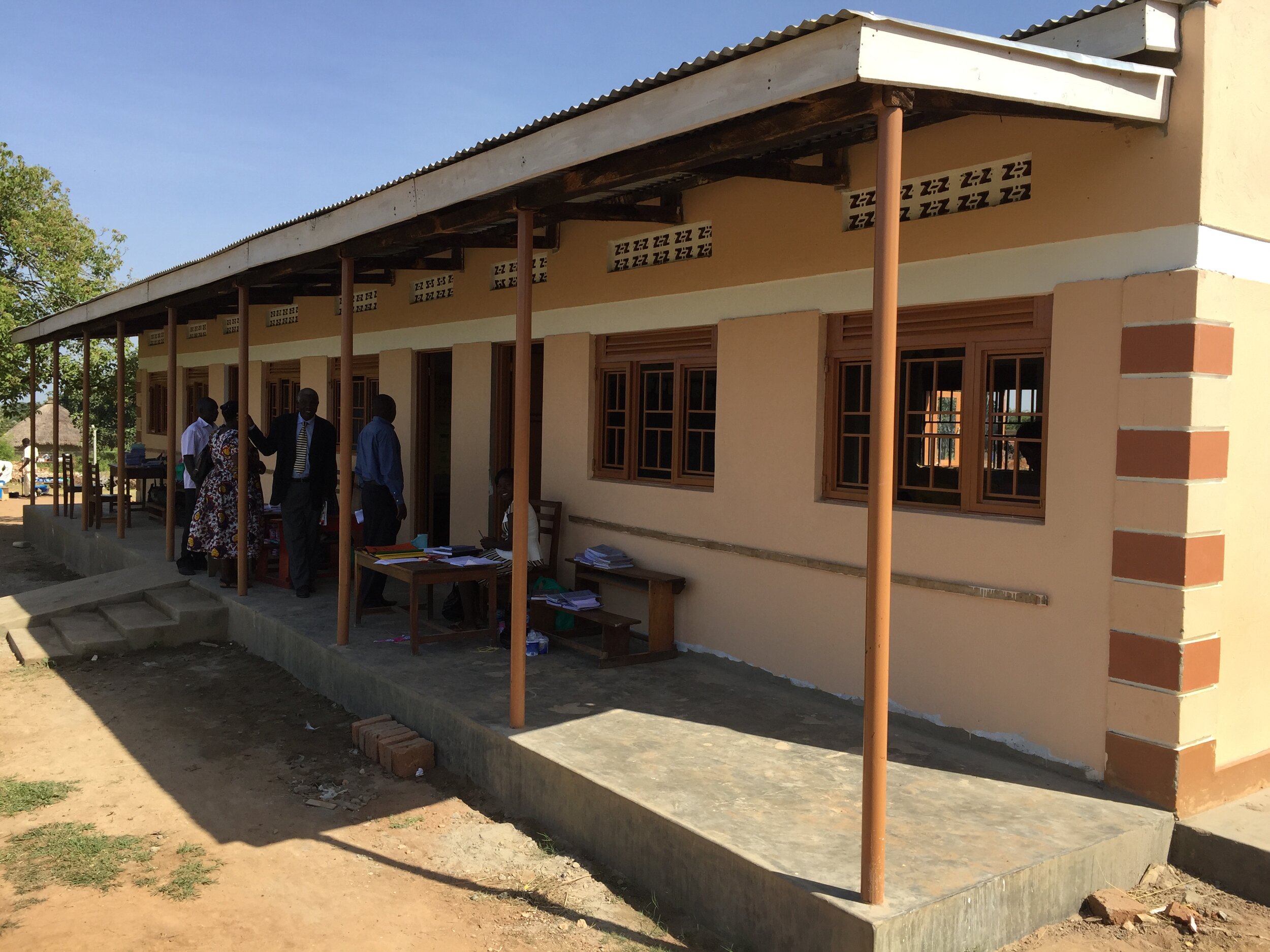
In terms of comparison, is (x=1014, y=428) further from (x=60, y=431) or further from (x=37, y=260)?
(x=60, y=431)

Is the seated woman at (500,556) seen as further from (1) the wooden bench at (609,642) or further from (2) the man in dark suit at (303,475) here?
(2) the man in dark suit at (303,475)

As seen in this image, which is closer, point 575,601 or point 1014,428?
point 1014,428

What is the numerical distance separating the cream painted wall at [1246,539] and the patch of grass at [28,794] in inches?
225

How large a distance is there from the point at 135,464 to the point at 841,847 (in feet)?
43.5

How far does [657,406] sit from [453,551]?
183 cm

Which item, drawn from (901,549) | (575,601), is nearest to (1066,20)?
(901,549)

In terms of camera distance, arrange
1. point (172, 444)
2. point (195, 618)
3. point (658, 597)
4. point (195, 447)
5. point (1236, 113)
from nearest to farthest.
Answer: point (1236, 113), point (658, 597), point (195, 618), point (195, 447), point (172, 444)

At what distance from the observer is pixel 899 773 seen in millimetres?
4574

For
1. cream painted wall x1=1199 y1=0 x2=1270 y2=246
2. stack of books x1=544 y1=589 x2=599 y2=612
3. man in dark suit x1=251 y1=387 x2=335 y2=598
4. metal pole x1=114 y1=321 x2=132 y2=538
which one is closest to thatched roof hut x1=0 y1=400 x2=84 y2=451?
metal pole x1=114 y1=321 x2=132 y2=538

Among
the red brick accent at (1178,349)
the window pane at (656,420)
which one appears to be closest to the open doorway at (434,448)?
the window pane at (656,420)

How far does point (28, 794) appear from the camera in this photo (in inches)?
208

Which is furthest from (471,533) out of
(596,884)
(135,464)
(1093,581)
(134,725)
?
(135,464)

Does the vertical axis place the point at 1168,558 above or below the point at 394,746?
above

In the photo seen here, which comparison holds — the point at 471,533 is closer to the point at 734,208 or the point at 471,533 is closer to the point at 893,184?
the point at 734,208
